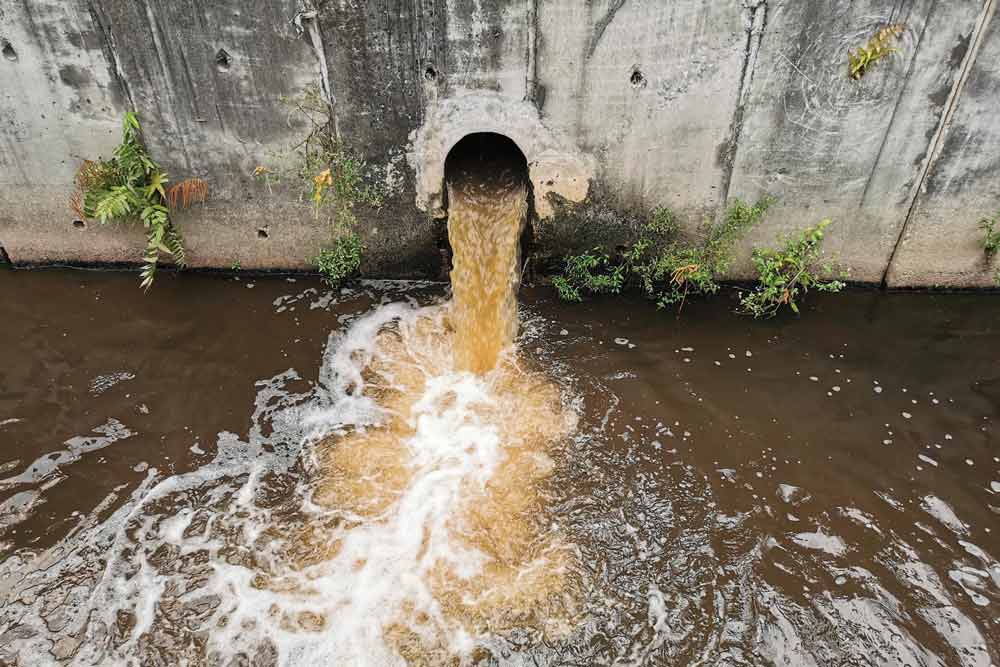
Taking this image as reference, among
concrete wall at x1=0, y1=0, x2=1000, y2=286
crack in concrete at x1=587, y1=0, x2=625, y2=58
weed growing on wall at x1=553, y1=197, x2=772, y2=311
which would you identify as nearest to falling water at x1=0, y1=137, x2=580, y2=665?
weed growing on wall at x1=553, y1=197, x2=772, y2=311

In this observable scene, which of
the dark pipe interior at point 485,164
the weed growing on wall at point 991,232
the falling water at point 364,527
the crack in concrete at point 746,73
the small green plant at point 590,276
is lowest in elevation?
the falling water at point 364,527

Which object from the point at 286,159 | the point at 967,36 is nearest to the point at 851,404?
the point at 967,36

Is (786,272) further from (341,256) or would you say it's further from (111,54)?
(111,54)

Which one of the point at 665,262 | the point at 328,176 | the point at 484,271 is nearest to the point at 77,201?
the point at 328,176

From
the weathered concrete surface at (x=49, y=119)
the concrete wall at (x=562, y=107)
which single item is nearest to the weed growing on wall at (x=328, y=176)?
the concrete wall at (x=562, y=107)

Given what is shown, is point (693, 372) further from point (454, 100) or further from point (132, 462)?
point (132, 462)

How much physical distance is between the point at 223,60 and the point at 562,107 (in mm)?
2644

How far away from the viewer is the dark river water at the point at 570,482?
3.87m

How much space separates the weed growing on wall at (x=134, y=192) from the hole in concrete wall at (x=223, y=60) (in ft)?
2.79

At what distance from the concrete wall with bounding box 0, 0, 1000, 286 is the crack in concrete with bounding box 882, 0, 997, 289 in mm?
18

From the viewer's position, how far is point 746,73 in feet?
17.1

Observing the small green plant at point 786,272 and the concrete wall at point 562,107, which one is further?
the small green plant at point 786,272

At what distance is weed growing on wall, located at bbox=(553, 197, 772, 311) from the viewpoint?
231 inches

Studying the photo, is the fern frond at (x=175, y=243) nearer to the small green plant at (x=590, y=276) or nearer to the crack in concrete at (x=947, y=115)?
the small green plant at (x=590, y=276)
